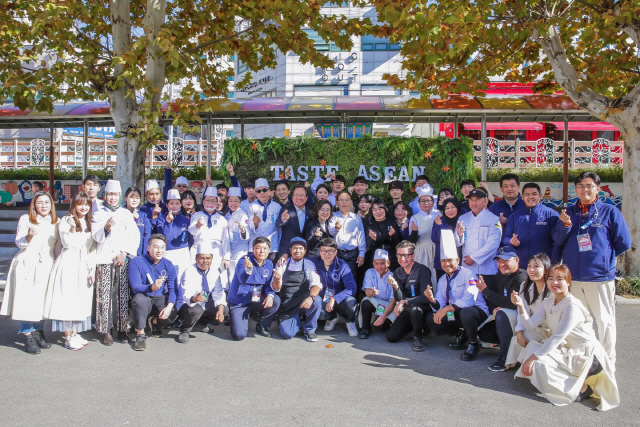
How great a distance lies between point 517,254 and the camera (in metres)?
5.81

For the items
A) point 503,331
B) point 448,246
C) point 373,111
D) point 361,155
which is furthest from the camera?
point 373,111

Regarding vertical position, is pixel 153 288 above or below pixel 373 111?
below

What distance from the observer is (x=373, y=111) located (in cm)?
1069

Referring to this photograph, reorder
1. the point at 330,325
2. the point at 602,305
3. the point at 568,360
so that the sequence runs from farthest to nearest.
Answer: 1. the point at 330,325
2. the point at 602,305
3. the point at 568,360

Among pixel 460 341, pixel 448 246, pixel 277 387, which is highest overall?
pixel 448 246

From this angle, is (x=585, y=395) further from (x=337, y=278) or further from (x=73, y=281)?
(x=73, y=281)

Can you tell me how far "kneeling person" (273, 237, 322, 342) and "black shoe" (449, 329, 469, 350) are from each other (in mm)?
1542

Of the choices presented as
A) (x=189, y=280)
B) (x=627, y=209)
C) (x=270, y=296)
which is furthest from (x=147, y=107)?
(x=627, y=209)

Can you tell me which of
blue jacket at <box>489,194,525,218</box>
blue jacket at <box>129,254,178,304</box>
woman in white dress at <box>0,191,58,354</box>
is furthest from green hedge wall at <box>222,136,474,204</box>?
woman in white dress at <box>0,191,58,354</box>

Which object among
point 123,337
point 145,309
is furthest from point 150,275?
point 123,337

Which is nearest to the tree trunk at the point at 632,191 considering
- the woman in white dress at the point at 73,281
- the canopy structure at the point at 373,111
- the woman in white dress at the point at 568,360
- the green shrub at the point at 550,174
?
the canopy structure at the point at 373,111

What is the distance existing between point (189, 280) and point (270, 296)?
993 mm

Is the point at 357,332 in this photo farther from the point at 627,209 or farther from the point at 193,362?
the point at 627,209

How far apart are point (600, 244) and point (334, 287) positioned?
9.82ft
